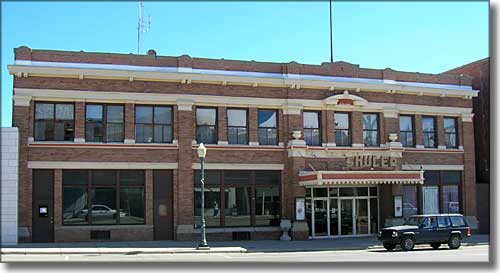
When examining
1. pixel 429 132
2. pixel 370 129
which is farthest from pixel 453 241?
pixel 429 132

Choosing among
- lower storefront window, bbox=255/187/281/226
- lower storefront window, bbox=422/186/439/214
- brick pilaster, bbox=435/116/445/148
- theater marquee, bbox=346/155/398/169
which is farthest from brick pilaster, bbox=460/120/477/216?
lower storefront window, bbox=255/187/281/226

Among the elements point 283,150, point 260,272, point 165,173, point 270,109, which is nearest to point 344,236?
Answer: point 283,150

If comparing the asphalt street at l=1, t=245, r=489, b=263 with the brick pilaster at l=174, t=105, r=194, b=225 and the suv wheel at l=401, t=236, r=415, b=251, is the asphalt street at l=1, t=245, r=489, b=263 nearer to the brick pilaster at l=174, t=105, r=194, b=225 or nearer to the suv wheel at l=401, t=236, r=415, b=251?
the suv wheel at l=401, t=236, r=415, b=251

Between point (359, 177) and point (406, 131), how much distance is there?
18.9 feet

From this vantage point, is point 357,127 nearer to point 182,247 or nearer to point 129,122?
point 129,122

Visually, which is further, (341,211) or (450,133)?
(450,133)

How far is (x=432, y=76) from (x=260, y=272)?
22.6 metres

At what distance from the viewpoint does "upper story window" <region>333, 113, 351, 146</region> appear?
3403cm

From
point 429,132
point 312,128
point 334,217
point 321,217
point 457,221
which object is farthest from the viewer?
point 429,132

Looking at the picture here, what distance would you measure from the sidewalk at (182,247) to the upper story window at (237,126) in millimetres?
5229

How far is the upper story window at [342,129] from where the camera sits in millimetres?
34031

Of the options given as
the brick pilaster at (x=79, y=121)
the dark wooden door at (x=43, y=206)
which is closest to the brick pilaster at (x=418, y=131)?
the brick pilaster at (x=79, y=121)

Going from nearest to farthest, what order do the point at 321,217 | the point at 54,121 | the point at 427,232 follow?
the point at 427,232 < the point at 54,121 < the point at 321,217

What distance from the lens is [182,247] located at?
27.2m
